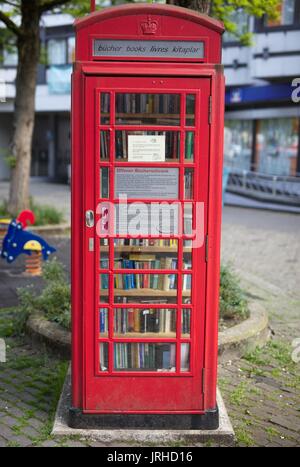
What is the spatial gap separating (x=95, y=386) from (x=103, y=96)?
193cm

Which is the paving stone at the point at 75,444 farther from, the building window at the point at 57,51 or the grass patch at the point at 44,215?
the building window at the point at 57,51

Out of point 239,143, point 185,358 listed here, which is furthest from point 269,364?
point 239,143

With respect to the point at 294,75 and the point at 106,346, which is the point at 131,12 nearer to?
the point at 106,346

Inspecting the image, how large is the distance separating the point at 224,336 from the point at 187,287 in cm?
173

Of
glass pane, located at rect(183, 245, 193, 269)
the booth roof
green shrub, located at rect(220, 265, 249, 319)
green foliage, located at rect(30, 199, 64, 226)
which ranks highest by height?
the booth roof

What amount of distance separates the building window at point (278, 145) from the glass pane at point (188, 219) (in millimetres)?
18685

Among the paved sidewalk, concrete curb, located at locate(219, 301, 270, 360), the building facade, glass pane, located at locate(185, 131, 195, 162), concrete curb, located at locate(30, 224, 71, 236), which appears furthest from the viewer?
the building facade

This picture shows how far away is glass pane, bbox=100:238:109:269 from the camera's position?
4.00 m

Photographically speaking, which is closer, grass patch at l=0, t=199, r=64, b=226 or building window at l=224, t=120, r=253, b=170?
grass patch at l=0, t=199, r=64, b=226

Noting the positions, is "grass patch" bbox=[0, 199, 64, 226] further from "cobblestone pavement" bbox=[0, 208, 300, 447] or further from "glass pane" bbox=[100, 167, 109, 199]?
"glass pane" bbox=[100, 167, 109, 199]

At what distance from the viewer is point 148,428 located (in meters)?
4.08

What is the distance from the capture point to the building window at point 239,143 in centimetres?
2522
